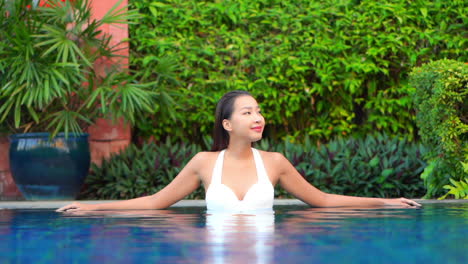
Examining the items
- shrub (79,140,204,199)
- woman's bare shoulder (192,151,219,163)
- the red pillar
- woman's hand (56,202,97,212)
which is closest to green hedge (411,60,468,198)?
shrub (79,140,204,199)

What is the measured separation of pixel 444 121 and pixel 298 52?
255 cm

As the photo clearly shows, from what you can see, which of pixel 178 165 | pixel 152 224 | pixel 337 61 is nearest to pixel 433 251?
pixel 152 224

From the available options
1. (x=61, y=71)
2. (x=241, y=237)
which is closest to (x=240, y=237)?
(x=241, y=237)

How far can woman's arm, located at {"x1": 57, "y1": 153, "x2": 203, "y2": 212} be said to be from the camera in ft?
17.5

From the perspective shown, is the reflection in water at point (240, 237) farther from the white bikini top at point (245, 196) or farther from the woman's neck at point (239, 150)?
the woman's neck at point (239, 150)

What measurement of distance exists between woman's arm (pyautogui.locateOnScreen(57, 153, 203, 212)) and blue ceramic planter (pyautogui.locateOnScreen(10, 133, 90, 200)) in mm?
3199

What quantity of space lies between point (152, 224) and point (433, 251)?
187 centimetres

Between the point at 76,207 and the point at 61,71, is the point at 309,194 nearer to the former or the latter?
the point at 76,207

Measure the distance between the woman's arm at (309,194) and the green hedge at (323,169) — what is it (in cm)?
267

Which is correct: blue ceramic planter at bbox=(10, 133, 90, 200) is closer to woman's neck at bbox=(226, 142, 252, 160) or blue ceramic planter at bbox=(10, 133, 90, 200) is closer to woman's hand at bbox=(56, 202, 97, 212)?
woman's hand at bbox=(56, 202, 97, 212)

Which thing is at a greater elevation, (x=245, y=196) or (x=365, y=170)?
(x=365, y=170)

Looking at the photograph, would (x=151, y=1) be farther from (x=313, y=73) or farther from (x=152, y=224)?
(x=152, y=224)

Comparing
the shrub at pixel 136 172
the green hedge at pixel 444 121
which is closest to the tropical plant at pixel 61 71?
the shrub at pixel 136 172

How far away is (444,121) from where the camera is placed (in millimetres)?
7414
